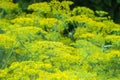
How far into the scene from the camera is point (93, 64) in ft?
13.2

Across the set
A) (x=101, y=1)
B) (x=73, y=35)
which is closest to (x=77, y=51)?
(x=73, y=35)

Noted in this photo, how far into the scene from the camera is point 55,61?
12.3ft

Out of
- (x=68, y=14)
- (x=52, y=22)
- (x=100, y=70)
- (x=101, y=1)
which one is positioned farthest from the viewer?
(x=101, y=1)

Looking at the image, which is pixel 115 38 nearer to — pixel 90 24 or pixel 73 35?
pixel 90 24

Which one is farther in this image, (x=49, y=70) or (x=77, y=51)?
(x=77, y=51)

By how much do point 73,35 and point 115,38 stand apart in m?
1.01

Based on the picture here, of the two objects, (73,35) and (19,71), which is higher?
(19,71)

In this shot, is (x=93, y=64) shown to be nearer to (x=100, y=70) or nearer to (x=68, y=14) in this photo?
(x=100, y=70)

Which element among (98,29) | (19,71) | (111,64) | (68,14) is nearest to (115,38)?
(111,64)

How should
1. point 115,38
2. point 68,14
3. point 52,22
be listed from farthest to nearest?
point 68,14 → point 52,22 → point 115,38

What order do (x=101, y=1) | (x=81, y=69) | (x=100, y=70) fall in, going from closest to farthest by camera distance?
(x=81, y=69) < (x=100, y=70) < (x=101, y=1)

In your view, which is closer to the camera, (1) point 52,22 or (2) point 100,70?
(2) point 100,70

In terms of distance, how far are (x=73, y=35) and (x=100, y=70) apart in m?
1.38

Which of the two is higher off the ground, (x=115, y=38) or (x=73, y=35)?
(x=115, y=38)
